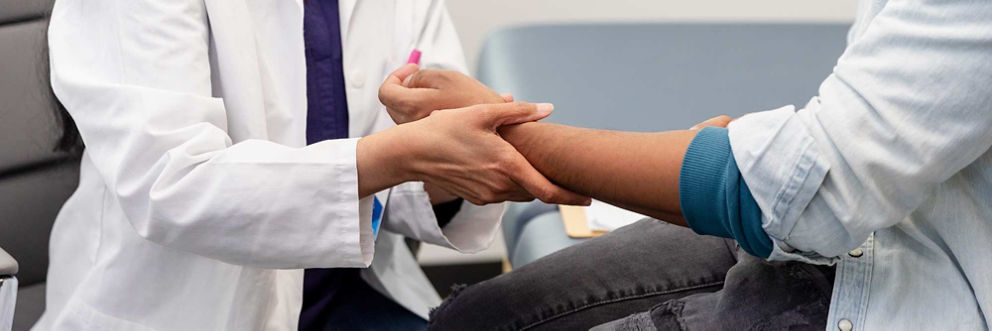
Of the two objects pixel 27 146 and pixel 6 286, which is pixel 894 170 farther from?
pixel 27 146

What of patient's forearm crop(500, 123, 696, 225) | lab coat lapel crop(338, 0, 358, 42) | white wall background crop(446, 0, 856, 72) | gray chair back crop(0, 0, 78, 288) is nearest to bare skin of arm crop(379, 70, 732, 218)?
patient's forearm crop(500, 123, 696, 225)

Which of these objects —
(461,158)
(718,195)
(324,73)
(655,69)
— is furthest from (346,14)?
(655,69)

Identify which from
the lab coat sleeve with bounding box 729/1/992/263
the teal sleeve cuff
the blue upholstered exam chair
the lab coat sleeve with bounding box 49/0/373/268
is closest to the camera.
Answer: the lab coat sleeve with bounding box 729/1/992/263

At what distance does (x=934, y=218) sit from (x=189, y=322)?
2.46 feet

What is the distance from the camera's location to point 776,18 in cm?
236

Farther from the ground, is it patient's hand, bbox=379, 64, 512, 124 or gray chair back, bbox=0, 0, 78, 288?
patient's hand, bbox=379, 64, 512, 124

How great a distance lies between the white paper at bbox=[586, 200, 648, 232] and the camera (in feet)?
4.58

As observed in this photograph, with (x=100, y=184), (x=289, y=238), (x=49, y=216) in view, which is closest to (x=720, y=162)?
(x=289, y=238)

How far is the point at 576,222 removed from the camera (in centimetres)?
142

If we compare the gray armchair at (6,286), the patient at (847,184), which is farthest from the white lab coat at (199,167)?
the patient at (847,184)

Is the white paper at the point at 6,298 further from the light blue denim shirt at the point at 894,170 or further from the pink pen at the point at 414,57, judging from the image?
the light blue denim shirt at the point at 894,170

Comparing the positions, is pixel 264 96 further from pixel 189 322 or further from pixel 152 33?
pixel 189 322

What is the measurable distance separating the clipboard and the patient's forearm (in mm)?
335

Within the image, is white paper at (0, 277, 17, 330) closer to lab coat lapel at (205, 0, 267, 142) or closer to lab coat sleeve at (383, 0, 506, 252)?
lab coat lapel at (205, 0, 267, 142)
